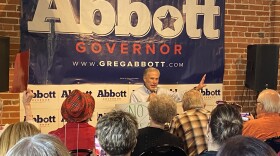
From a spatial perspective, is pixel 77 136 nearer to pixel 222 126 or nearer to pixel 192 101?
pixel 222 126

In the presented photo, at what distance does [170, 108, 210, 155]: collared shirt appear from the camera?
3.65 m

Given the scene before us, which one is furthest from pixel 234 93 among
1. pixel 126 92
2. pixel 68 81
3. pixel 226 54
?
pixel 68 81

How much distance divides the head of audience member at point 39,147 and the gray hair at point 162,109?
2007 mm

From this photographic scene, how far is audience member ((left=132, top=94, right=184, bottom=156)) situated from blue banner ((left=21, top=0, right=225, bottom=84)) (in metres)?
1.98

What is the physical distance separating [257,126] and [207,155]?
129cm

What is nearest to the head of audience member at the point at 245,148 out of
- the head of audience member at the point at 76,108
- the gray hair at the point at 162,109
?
the head of audience member at the point at 76,108

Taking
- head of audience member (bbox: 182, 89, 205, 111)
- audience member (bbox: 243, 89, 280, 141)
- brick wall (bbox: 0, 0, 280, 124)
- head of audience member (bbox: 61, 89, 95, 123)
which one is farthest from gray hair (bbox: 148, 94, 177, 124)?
brick wall (bbox: 0, 0, 280, 124)

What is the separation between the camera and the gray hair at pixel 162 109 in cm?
341

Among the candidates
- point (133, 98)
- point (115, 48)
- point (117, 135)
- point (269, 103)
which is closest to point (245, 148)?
point (117, 135)

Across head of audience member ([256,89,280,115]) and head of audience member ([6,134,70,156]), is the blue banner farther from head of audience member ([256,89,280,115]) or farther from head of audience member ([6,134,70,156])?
head of audience member ([6,134,70,156])

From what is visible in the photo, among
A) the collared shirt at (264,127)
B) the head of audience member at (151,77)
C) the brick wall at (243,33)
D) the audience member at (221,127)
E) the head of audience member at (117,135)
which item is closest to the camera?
the head of audience member at (117,135)

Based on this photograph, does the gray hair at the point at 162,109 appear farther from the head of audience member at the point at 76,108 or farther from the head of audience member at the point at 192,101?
the head of audience member at the point at 76,108

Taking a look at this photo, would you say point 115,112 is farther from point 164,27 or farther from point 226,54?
point 226,54

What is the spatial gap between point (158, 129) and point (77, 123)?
2.07 ft
